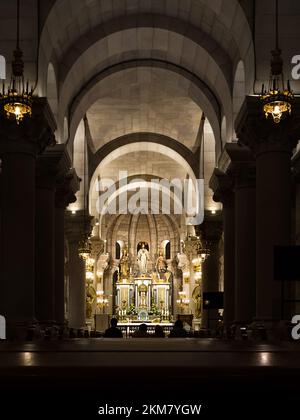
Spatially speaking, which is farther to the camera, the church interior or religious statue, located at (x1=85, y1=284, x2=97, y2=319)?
religious statue, located at (x1=85, y1=284, x2=97, y2=319)

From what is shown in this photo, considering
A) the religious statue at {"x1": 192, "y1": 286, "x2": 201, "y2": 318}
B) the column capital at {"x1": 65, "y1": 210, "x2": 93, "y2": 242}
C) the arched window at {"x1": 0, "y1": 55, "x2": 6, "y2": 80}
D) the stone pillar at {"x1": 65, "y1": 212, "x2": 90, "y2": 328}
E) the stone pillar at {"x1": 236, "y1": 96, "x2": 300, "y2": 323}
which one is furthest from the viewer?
the religious statue at {"x1": 192, "y1": 286, "x2": 201, "y2": 318}

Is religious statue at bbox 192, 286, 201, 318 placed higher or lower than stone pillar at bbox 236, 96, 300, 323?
lower

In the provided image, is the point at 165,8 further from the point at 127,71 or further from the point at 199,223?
the point at 199,223

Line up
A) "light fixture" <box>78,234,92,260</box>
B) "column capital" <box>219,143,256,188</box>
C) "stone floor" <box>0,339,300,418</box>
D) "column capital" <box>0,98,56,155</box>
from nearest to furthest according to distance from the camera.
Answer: "stone floor" <box>0,339,300,418</box>, "column capital" <box>0,98,56,155</box>, "column capital" <box>219,143,256,188</box>, "light fixture" <box>78,234,92,260</box>

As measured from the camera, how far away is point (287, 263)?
40.1ft

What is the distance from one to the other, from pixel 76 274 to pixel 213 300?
33.3 ft

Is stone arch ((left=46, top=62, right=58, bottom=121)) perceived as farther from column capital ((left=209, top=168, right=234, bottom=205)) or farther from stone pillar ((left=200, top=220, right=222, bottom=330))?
stone pillar ((left=200, top=220, right=222, bottom=330))

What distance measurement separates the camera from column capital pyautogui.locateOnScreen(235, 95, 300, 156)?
14539mm

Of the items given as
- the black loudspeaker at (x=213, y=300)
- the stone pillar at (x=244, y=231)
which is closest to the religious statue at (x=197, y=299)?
the black loudspeaker at (x=213, y=300)

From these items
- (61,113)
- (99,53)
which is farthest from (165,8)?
(61,113)

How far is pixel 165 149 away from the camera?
1239 inches

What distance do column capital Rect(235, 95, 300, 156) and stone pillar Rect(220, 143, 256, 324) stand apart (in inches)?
118

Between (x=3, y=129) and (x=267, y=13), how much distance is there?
6.13m

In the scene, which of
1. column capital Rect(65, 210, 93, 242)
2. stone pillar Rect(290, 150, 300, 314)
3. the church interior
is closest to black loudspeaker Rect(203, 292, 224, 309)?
the church interior
